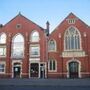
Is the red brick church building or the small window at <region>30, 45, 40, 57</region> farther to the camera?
the small window at <region>30, 45, 40, 57</region>

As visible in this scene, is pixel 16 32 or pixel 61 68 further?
pixel 16 32

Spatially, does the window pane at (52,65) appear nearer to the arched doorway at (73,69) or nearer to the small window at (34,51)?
the arched doorway at (73,69)

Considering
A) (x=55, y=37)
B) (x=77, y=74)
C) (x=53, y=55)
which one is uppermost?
(x=55, y=37)

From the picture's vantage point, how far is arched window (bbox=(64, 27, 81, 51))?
4247 centimetres

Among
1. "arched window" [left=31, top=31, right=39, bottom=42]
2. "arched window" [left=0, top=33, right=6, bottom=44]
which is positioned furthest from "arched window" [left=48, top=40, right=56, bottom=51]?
"arched window" [left=0, top=33, right=6, bottom=44]

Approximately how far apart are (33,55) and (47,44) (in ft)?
10.5

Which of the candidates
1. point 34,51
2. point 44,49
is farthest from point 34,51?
point 44,49

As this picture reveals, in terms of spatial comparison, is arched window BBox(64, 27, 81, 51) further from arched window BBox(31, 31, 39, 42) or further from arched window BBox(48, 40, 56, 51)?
arched window BBox(31, 31, 39, 42)

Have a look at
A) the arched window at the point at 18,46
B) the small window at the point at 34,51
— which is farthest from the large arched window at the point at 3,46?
the small window at the point at 34,51

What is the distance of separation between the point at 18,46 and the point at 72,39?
10.0 m

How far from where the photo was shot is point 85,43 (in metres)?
42.0

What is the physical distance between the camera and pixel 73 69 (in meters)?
42.3

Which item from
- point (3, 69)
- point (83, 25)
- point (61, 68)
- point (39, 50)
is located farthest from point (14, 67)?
point (83, 25)

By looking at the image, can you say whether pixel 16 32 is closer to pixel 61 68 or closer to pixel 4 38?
pixel 4 38
